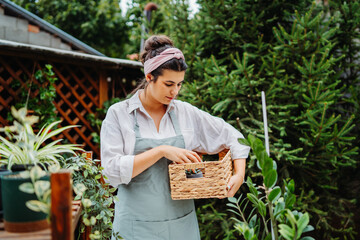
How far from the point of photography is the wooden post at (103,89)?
4402 millimetres

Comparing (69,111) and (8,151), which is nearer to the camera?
(8,151)

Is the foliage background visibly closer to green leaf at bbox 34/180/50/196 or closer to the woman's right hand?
the woman's right hand

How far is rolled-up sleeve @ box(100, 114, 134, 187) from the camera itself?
4.26 feet

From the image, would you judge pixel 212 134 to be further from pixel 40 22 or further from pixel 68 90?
pixel 40 22

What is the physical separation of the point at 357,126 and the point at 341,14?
1.14 metres

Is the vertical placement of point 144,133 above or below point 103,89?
below

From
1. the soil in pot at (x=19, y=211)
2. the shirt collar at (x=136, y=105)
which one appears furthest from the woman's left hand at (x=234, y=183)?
the soil in pot at (x=19, y=211)

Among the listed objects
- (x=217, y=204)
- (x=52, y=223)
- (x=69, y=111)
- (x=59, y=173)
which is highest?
(x=69, y=111)

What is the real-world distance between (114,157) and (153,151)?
7.1 inches

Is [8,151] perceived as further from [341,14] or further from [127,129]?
[341,14]

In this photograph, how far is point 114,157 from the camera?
4.37 ft

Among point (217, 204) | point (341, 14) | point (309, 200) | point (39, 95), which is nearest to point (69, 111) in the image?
point (39, 95)

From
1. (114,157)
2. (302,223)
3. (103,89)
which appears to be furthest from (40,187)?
(103,89)

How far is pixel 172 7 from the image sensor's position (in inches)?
129
